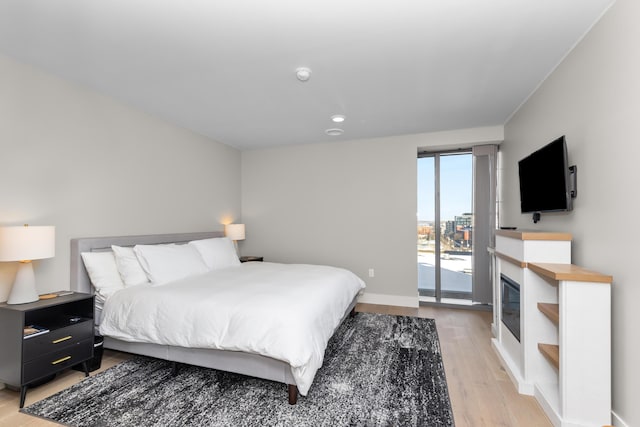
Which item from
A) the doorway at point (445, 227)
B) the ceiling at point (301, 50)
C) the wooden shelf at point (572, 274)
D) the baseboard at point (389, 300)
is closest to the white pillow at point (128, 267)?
the ceiling at point (301, 50)

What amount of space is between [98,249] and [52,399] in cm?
128

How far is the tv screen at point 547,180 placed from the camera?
7.45 feet

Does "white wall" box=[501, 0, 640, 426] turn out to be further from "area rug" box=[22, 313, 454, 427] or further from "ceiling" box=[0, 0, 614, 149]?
"area rug" box=[22, 313, 454, 427]

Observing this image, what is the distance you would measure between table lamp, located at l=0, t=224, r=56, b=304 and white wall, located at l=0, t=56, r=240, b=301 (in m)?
0.26

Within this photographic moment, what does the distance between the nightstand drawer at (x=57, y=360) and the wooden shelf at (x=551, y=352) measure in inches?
136

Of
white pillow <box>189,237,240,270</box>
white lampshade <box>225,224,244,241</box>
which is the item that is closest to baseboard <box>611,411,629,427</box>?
white pillow <box>189,237,240,270</box>

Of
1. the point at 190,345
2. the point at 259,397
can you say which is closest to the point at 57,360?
the point at 190,345

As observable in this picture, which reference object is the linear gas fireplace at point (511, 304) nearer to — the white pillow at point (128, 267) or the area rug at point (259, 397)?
the area rug at point (259, 397)

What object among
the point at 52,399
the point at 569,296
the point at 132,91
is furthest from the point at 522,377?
the point at 132,91

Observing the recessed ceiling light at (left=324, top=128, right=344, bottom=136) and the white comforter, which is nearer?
the white comforter

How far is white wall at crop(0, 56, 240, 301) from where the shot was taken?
96.3 inches

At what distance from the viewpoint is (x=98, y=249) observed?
3002mm

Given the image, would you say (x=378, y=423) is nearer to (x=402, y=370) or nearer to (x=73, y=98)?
(x=402, y=370)

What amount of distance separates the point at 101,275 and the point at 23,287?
0.59 m
